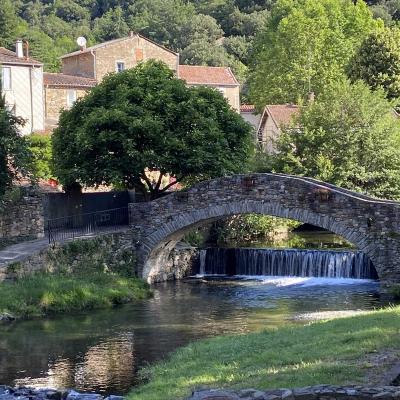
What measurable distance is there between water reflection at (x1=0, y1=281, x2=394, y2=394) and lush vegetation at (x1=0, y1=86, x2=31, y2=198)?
7.31m

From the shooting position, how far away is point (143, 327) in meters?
29.1

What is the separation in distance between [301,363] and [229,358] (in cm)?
295

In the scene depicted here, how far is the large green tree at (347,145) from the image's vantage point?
4747 centimetres

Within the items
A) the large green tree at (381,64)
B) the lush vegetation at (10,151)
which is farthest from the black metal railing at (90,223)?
the large green tree at (381,64)

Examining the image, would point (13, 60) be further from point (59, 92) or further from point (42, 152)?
point (42, 152)

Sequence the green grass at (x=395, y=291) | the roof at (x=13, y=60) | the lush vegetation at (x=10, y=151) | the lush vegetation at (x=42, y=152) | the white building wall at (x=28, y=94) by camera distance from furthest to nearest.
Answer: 1. the white building wall at (x=28, y=94)
2. the roof at (x=13, y=60)
3. the lush vegetation at (x=42, y=152)
4. the lush vegetation at (x=10, y=151)
5. the green grass at (x=395, y=291)

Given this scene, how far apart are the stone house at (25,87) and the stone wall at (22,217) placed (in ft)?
84.6

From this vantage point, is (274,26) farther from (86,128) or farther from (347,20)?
(86,128)

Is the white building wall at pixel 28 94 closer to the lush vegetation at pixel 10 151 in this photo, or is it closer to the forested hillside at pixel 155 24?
the lush vegetation at pixel 10 151

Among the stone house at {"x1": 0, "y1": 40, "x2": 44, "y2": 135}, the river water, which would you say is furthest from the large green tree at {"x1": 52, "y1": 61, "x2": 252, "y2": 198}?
the stone house at {"x1": 0, "y1": 40, "x2": 44, "y2": 135}

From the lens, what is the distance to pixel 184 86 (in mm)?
40594

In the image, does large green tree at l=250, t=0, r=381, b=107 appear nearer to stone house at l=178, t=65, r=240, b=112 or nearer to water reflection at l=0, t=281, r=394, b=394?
stone house at l=178, t=65, r=240, b=112

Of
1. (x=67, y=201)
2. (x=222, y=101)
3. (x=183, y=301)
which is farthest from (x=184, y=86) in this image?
(x=183, y=301)

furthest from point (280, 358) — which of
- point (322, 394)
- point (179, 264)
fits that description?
point (179, 264)
